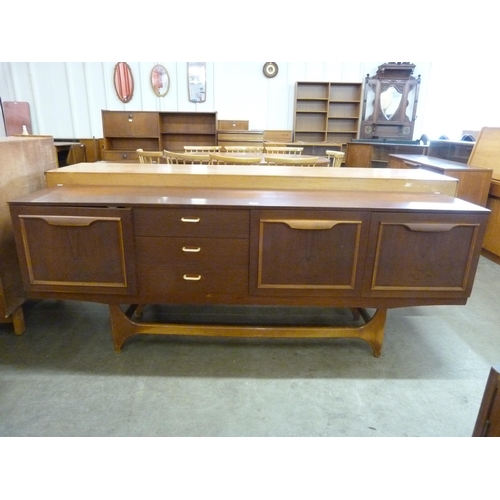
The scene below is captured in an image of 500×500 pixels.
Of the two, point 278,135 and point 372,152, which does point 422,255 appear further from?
point 278,135

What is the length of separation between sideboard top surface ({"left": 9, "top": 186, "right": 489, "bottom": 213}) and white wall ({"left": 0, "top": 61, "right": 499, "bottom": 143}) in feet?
18.3

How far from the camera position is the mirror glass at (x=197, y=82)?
662 centimetres

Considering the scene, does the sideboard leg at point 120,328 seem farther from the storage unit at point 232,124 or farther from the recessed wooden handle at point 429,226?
the storage unit at point 232,124

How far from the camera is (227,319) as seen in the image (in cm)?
206

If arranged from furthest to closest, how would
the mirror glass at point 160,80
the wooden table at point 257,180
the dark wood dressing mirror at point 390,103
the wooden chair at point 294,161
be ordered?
the mirror glass at point 160,80, the dark wood dressing mirror at point 390,103, the wooden chair at point 294,161, the wooden table at point 257,180

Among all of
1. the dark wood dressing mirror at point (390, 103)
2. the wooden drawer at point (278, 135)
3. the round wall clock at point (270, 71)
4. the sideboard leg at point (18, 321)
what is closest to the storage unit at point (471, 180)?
the sideboard leg at point (18, 321)

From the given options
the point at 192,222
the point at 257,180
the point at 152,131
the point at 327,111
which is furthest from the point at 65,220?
the point at 327,111

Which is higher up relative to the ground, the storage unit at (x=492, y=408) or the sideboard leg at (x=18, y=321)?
the storage unit at (x=492, y=408)

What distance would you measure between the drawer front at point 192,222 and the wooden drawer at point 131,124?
4.02 metres

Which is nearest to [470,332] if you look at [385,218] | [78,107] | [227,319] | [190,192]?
[385,218]

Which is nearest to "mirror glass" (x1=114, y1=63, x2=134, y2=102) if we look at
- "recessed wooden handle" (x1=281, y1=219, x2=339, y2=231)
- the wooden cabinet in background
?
the wooden cabinet in background

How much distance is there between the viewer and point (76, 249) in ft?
4.98

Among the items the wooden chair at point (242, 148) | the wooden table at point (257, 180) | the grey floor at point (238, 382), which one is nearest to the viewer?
the grey floor at point (238, 382)

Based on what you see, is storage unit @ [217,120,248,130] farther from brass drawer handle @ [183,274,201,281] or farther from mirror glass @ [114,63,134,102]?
brass drawer handle @ [183,274,201,281]
